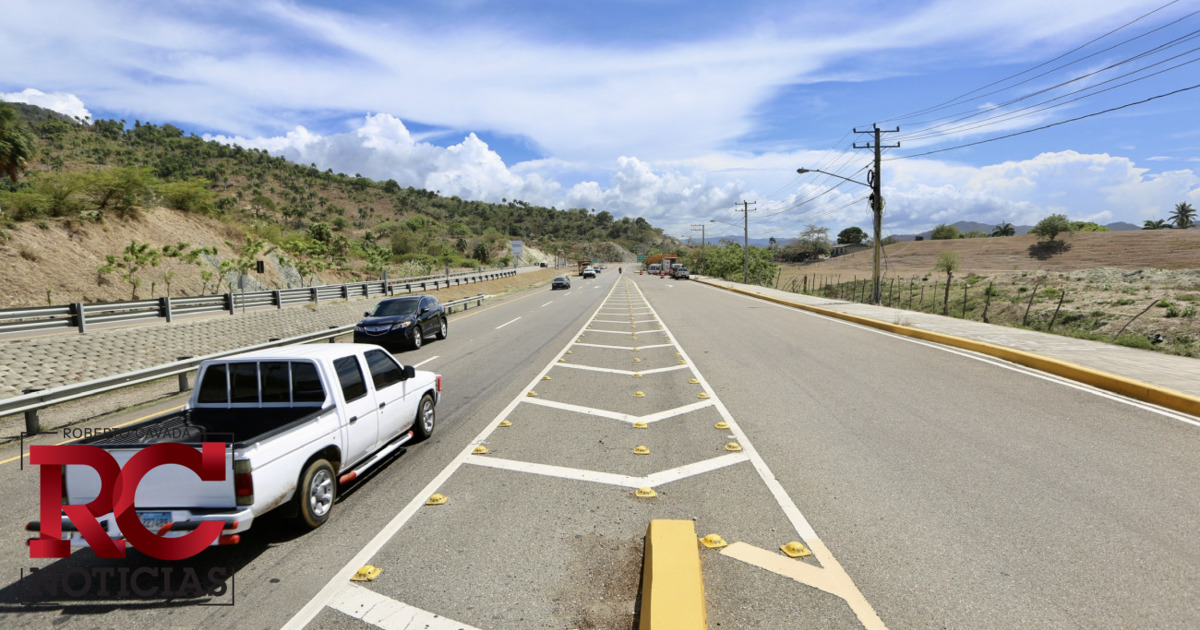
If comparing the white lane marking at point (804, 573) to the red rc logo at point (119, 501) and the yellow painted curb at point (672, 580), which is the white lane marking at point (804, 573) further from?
the red rc logo at point (119, 501)

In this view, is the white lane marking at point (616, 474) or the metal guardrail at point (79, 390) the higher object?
the metal guardrail at point (79, 390)

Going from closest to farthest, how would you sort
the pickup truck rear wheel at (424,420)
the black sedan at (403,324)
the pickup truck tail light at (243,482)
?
1. the pickup truck tail light at (243,482)
2. the pickup truck rear wheel at (424,420)
3. the black sedan at (403,324)

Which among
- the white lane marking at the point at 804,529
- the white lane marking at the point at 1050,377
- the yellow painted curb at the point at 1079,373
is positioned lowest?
the white lane marking at the point at 804,529

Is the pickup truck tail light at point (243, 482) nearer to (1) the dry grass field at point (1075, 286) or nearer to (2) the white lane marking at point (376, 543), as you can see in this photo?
(2) the white lane marking at point (376, 543)

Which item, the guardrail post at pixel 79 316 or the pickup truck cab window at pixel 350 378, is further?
the guardrail post at pixel 79 316

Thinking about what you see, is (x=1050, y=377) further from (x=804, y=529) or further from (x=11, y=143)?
(x=11, y=143)

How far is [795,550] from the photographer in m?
4.16

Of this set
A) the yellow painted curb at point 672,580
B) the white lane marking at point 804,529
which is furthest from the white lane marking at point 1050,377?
the yellow painted curb at point 672,580

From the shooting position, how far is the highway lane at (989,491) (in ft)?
11.6

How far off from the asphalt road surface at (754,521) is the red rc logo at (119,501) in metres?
0.34

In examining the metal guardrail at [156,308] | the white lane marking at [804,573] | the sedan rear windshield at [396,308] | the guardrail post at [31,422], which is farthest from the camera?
the sedan rear windshield at [396,308]

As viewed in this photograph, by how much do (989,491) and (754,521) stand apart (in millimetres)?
2341

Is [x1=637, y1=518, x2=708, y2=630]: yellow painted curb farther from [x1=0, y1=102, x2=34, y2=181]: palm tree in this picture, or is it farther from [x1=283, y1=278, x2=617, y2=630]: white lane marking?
[x1=0, y1=102, x2=34, y2=181]: palm tree

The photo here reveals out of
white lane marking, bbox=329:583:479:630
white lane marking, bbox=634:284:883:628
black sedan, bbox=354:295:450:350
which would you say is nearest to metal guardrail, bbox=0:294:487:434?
white lane marking, bbox=329:583:479:630
